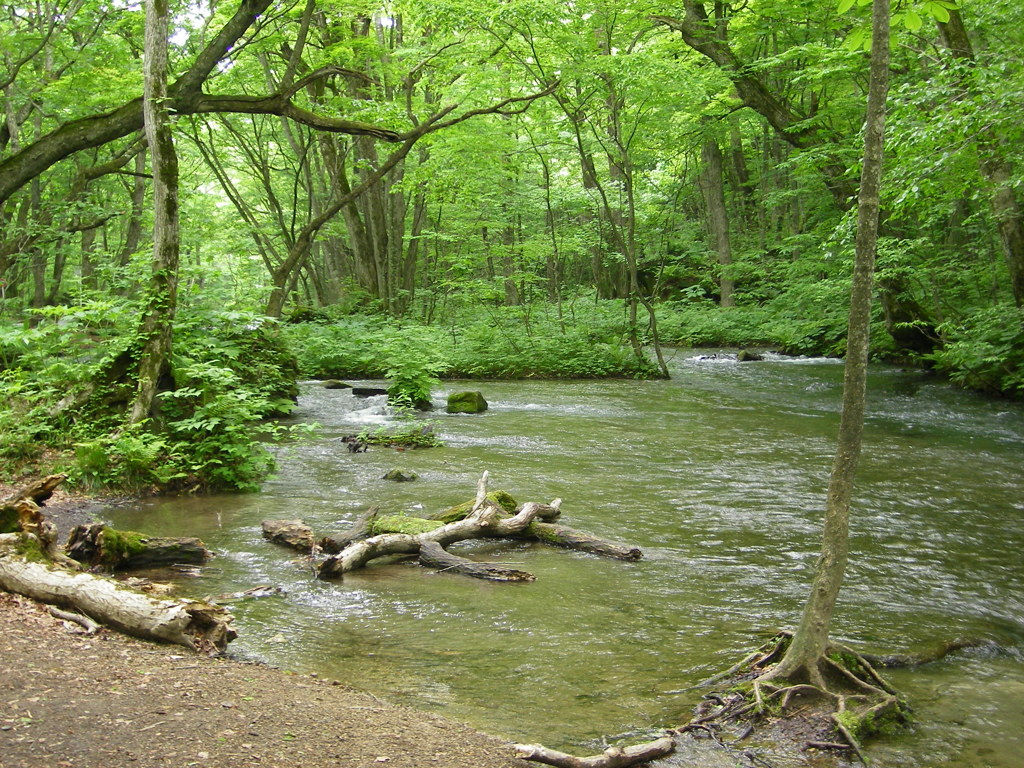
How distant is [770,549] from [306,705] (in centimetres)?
463

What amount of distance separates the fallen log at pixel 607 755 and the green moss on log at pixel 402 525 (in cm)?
344

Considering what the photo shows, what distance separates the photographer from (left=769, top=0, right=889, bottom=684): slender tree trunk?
382 cm

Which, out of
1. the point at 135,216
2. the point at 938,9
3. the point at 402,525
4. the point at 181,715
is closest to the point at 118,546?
the point at 402,525

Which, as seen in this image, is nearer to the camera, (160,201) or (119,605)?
(119,605)

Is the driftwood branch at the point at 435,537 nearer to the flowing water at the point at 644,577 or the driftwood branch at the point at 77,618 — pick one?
the flowing water at the point at 644,577

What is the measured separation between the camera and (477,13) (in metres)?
Answer: 16.1

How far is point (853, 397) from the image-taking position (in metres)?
3.87

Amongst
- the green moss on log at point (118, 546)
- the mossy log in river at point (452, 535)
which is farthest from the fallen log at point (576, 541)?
the green moss on log at point (118, 546)

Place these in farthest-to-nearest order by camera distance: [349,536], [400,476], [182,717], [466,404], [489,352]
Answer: [489,352] < [466,404] < [400,476] < [349,536] < [182,717]

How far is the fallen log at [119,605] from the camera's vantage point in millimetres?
4254

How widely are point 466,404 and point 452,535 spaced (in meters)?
8.18

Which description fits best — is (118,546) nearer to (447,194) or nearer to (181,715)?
(181,715)

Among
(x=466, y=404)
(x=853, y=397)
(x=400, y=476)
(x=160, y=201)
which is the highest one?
(x=160, y=201)

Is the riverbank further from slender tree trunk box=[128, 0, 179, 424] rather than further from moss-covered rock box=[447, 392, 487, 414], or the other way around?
moss-covered rock box=[447, 392, 487, 414]
